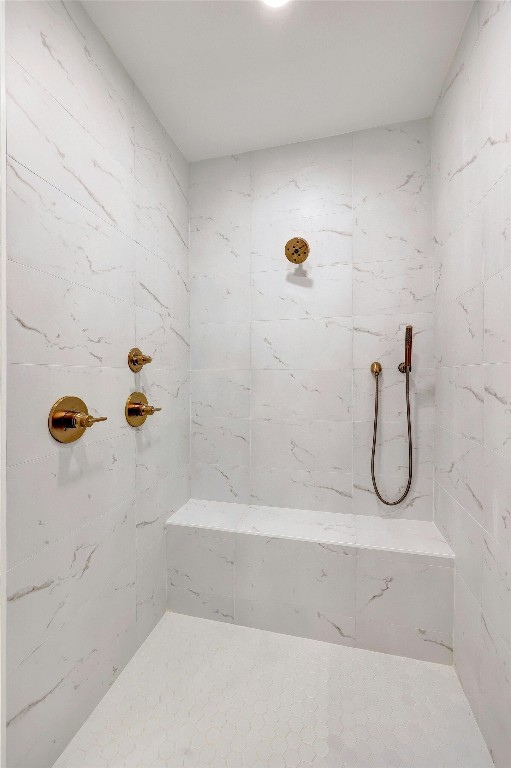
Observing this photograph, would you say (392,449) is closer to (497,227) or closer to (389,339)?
(389,339)

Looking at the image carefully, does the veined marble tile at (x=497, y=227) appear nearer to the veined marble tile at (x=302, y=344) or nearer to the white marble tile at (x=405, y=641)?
the veined marble tile at (x=302, y=344)

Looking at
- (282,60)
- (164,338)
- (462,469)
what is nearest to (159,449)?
(164,338)

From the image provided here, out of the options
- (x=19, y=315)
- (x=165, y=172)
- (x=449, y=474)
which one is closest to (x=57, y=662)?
(x=19, y=315)

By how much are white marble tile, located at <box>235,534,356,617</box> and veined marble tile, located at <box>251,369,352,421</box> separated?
25.8 inches

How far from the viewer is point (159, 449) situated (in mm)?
1771

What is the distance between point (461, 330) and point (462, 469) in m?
0.55

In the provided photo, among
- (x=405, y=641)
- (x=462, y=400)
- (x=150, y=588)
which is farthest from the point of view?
(x=150, y=588)

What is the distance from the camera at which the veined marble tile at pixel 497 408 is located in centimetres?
105

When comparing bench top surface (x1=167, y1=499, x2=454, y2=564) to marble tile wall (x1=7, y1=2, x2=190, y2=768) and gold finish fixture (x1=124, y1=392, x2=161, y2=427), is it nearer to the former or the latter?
marble tile wall (x1=7, y1=2, x2=190, y2=768)

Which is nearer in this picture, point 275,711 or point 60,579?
point 60,579

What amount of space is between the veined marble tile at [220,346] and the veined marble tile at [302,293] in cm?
15

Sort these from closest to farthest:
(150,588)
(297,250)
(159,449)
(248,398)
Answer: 1. (150,588)
2. (159,449)
3. (297,250)
4. (248,398)

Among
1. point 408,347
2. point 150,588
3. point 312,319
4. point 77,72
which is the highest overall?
point 77,72

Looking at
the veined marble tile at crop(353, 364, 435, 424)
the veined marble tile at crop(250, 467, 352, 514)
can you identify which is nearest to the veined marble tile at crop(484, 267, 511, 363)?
the veined marble tile at crop(353, 364, 435, 424)
